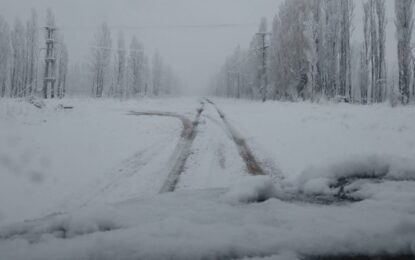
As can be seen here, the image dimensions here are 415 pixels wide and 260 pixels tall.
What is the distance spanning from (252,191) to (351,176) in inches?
49.8

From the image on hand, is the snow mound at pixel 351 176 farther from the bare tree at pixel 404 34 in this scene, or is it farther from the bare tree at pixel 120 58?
the bare tree at pixel 120 58

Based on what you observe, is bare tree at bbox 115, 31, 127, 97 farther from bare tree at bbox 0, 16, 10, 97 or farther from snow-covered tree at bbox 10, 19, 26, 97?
bare tree at bbox 0, 16, 10, 97

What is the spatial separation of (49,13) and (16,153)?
4807 centimetres

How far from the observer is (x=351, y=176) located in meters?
3.55

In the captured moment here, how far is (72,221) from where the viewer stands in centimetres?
237

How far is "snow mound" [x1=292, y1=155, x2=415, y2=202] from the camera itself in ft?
10.5

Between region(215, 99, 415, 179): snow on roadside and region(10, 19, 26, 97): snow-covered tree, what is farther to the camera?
region(10, 19, 26, 97): snow-covered tree

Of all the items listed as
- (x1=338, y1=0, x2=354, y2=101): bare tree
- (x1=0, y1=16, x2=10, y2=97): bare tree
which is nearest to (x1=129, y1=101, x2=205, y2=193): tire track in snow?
(x1=338, y1=0, x2=354, y2=101): bare tree

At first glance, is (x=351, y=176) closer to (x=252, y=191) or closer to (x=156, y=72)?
(x=252, y=191)

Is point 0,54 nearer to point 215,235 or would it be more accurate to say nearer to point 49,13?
point 49,13

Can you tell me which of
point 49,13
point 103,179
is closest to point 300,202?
point 103,179

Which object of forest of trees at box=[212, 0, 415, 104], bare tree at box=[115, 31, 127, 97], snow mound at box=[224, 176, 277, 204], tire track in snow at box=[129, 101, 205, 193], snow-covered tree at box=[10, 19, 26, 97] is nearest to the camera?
snow mound at box=[224, 176, 277, 204]

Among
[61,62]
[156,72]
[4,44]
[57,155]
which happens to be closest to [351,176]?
[57,155]

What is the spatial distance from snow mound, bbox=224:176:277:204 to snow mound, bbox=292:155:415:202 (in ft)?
1.25
